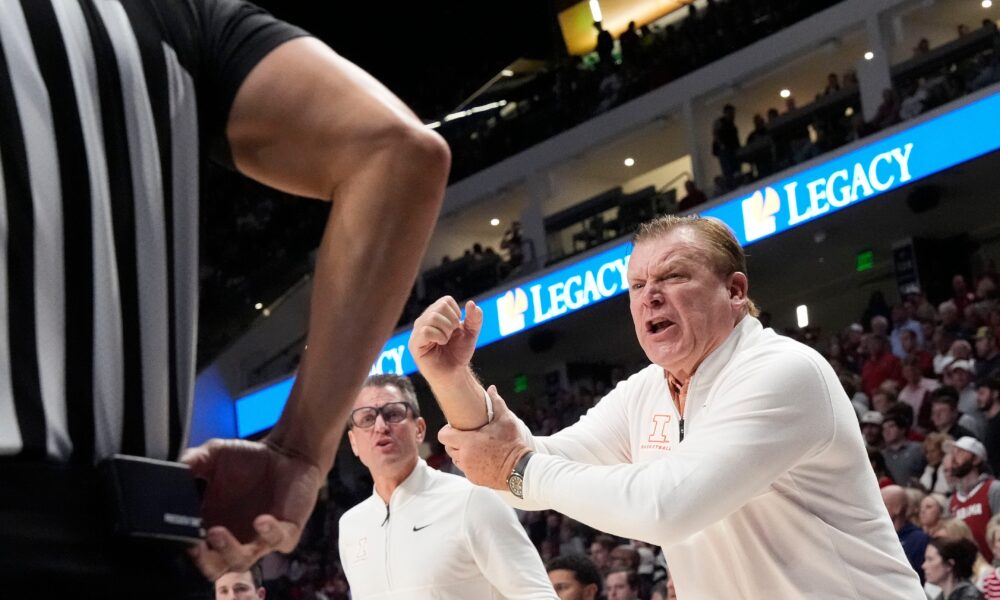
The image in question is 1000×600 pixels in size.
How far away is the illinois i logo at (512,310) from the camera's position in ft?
59.1

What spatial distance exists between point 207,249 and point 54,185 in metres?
23.2

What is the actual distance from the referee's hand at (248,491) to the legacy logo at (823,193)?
13452 mm

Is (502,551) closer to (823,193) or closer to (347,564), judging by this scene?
(347,564)

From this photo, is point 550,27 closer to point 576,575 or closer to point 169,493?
point 576,575

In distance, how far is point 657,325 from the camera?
3.33 m

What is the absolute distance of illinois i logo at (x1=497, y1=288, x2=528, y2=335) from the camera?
18.0m

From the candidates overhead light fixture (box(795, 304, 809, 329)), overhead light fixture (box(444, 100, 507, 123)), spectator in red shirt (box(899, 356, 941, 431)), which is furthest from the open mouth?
overhead light fixture (box(444, 100, 507, 123))

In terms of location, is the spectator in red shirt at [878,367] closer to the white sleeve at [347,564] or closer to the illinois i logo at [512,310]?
the illinois i logo at [512,310]

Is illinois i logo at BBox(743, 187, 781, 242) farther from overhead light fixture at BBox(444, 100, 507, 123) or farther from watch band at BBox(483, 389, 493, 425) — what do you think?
watch band at BBox(483, 389, 493, 425)

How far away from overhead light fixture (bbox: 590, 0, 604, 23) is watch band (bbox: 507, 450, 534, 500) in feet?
80.8

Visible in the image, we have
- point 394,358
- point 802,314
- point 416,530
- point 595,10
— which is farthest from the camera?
point 595,10

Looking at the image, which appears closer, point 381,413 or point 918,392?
point 381,413

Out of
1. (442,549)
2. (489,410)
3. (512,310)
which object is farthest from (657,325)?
(512,310)

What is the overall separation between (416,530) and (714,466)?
2003 mm
